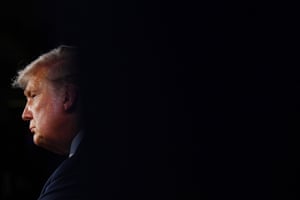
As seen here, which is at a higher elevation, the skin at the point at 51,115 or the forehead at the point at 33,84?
the forehead at the point at 33,84

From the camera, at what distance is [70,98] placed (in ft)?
4.24

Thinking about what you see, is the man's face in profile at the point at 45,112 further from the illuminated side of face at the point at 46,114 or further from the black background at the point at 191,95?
the black background at the point at 191,95

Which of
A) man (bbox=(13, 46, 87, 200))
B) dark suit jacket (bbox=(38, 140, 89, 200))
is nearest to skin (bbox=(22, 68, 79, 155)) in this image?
man (bbox=(13, 46, 87, 200))

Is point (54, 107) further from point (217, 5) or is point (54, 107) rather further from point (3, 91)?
point (3, 91)

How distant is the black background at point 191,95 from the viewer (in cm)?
86

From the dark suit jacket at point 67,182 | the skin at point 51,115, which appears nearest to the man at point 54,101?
the skin at point 51,115

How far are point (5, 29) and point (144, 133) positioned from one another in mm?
2072

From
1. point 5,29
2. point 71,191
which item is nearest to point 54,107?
point 71,191

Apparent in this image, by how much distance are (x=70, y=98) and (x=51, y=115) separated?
0.07 metres

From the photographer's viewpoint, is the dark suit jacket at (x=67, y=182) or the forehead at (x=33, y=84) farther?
the forehead at (x=33, y=84)

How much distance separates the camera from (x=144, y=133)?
880 mm

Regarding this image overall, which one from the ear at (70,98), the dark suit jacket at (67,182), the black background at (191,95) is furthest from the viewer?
the ear at (70,98)

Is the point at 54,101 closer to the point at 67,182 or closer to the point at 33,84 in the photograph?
the point at 33,84

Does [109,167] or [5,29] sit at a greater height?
[5,29]
